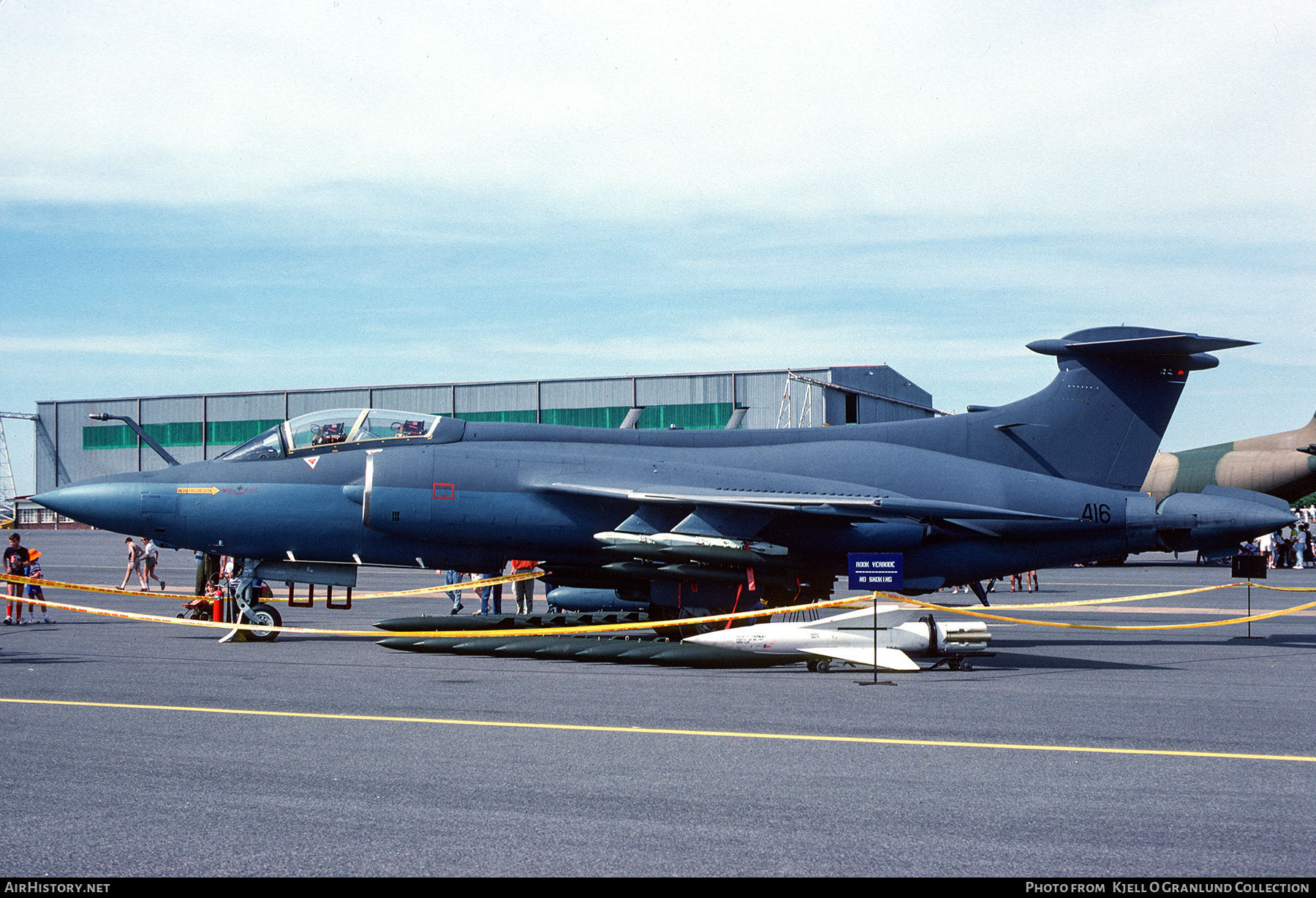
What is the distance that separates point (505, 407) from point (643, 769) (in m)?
65.8

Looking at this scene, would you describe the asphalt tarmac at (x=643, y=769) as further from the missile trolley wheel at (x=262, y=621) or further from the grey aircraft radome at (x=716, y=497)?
the grey aircraft radome at (x=716, y=497)

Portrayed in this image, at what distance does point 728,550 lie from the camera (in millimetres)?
15164

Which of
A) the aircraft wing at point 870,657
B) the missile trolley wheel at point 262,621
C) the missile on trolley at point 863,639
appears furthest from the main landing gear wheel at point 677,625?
the missile trolley wheel at point 262,621

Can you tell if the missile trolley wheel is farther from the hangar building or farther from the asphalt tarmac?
the hangar building

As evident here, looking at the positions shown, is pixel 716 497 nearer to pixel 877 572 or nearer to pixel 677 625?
pixel 677 625

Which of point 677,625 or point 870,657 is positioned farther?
point 677,625

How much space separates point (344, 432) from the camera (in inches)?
661

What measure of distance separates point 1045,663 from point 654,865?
10817mm

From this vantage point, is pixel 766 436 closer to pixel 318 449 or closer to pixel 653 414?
pixel 318 449

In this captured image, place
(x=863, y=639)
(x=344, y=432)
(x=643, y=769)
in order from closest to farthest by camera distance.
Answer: (x=643, y=769) < (x=863, y=639) < (x=344, y=432)

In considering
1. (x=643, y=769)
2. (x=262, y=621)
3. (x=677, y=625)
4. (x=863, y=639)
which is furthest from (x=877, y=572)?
(x=262, y=621)

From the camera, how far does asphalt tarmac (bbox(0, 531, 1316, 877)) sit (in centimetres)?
547

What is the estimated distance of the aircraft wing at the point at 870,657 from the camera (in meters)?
13.0

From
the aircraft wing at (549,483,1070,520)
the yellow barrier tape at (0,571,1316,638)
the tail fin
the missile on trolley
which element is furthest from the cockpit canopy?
the tail fin
